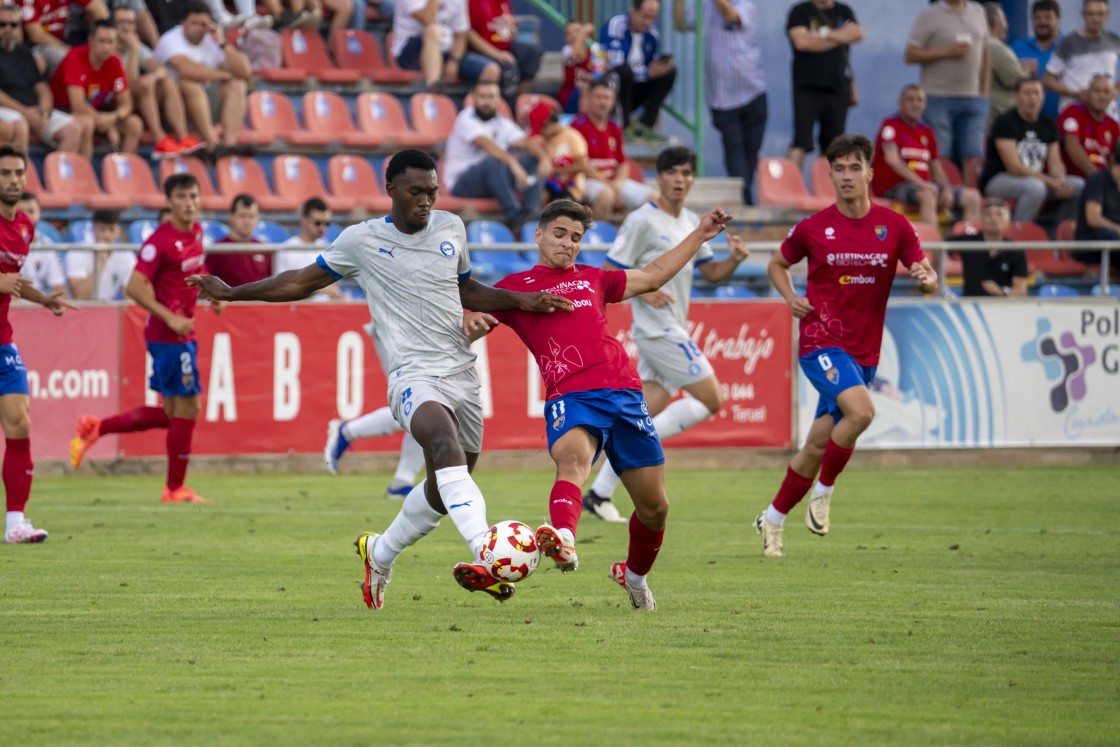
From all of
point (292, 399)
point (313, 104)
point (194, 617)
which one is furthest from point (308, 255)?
point (194, 617)

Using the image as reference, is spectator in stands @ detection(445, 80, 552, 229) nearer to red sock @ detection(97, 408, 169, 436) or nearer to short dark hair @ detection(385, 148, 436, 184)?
red sock @ detection(97, 408, 169, 436)

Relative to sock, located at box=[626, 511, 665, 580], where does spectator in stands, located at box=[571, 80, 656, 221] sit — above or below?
above

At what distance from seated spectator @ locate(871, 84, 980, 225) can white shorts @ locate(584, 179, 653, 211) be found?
2969 millimetres

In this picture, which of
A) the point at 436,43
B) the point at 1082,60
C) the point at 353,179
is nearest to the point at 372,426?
the point at 353,179

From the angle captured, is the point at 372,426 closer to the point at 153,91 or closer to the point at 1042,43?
the point at 153,91

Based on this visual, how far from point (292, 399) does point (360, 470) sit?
104cm

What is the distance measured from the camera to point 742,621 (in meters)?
6.94

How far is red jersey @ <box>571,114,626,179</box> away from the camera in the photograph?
1883cm

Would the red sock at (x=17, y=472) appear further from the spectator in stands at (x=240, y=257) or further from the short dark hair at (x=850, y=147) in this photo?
the short dark hair at (x=850, y=147)

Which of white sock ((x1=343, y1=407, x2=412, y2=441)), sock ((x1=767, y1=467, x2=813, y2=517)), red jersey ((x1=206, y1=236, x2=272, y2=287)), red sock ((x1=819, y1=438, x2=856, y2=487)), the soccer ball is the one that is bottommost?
white sock ((x1=343, y1=407, x2=412, y2=441))

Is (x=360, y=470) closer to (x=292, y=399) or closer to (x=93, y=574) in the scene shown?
(x=292, y=399)

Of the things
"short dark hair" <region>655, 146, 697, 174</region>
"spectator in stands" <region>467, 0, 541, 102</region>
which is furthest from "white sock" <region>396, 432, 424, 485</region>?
"spectator in stands" <region>467, 0, 541, 102</region>

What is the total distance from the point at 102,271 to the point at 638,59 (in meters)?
8.37

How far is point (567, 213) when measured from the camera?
23.5 feet
